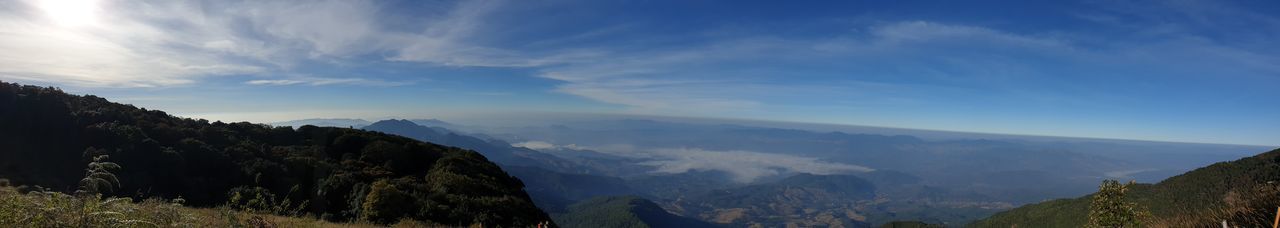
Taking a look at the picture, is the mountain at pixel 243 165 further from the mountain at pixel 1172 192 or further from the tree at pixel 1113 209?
the mountain at pixel 1172 192

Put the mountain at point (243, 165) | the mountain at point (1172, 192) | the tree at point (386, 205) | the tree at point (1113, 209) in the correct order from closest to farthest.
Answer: the tree at point (1113, 209)
the tree at point (386, 205)
the mountain at point (243, 165)
the mountain at point (1172, 192)

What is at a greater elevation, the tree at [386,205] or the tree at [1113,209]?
the tree at [1113,209]

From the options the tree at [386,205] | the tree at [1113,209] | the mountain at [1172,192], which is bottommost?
the mountain at [1172,192]

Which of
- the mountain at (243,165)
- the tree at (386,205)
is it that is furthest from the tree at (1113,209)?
the tree at (386,205)

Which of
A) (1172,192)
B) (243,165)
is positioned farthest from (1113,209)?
(1172,192)

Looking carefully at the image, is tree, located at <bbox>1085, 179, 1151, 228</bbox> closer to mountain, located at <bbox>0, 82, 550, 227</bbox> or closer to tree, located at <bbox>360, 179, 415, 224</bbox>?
mountain, located at <bbox>0, 82, 550, 227</bbox>

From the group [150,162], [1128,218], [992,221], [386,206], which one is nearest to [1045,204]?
[992,221]

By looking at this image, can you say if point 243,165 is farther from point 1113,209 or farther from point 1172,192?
point 1172,192

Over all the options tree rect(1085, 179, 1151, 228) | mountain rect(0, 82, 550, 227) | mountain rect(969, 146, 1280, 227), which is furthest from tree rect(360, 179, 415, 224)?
mountain rect(969, 146, 1280, 227)
